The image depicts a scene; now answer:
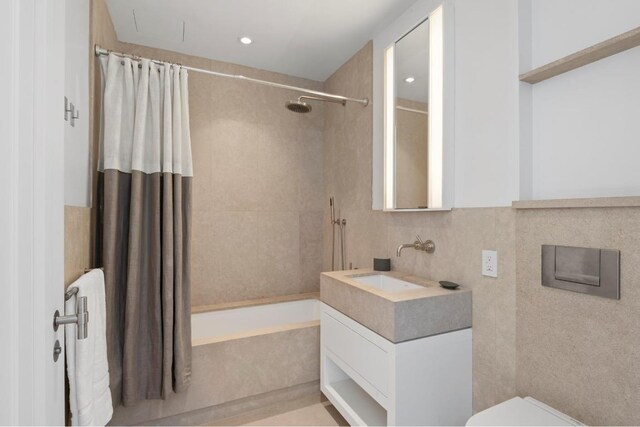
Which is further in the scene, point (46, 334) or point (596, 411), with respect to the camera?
point (596, 411)

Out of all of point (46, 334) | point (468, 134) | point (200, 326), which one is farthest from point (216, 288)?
point (468, 134)

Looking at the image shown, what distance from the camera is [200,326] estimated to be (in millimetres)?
2496

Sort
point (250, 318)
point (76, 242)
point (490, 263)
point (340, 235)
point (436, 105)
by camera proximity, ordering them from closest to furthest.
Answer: point (76, 242)
point (490, 263)
point (436, 105)
point (250, 318)
point (340, 235)

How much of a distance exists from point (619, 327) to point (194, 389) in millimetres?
2159

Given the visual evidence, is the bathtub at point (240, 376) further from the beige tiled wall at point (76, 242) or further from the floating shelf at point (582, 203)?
the floating shelf at point (582, 203)

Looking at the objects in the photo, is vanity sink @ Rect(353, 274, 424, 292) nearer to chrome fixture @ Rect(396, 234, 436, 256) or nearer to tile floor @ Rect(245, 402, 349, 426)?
chrome fixture @ Rect(396, 234, 436, 256)

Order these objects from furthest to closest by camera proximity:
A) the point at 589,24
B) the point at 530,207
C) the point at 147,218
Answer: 1. the point at 147,218
2. the point at 530,207
3. the point at 589,24

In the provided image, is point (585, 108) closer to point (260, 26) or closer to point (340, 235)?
point (340, 235)

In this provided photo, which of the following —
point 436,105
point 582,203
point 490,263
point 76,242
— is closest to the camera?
point 582,203

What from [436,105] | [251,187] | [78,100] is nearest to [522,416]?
[436,105]

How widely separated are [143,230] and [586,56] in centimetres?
232

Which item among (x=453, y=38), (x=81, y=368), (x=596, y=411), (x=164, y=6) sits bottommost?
(x=596, y=411)

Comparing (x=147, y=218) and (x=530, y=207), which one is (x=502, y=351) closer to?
(x=530, y=207)

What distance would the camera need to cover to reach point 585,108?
4.03ft
